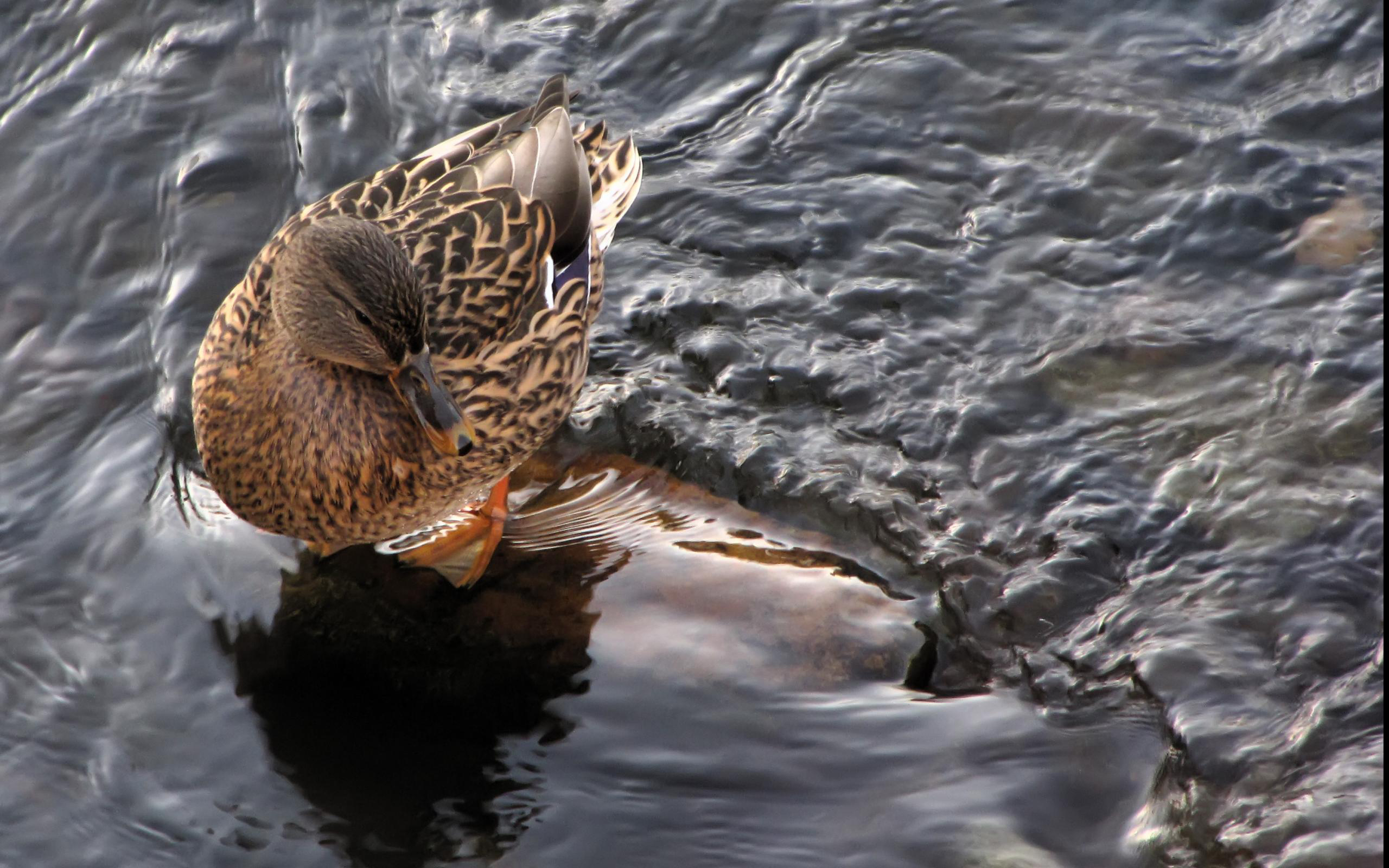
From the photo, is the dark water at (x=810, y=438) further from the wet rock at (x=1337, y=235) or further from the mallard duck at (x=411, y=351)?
the mallard duck at (x=411, y=351)

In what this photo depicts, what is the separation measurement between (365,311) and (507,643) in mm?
1238

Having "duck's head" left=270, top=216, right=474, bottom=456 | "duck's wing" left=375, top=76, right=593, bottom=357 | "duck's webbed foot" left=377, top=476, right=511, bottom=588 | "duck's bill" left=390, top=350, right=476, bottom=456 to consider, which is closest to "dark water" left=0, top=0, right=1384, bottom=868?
"duck's webbed foot" left=377, top=476, right=511, bottom=588

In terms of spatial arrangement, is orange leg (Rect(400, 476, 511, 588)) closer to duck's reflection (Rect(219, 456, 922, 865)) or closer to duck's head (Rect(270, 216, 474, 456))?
A: duck's reflection (Rect(219, 456, 922, 865))

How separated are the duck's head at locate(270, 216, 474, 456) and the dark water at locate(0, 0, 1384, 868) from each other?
899 millimetres

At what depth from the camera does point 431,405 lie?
14.9 ft

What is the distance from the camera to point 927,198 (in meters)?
6.28

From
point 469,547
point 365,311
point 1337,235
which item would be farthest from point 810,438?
point 1337,235

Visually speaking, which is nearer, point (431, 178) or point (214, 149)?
point (431, 178)

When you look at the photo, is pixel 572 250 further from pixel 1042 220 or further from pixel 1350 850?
pixel 1350 850

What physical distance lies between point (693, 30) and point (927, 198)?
1.79m

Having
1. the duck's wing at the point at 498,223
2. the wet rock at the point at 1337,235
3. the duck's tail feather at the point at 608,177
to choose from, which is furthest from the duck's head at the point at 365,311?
the wet rock at the point at 1337,235

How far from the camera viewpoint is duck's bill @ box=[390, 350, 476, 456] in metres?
4.50

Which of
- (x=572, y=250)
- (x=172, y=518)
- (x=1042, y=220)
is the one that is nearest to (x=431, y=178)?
(x=572, y=250)

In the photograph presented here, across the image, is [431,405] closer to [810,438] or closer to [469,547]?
[469,547]
